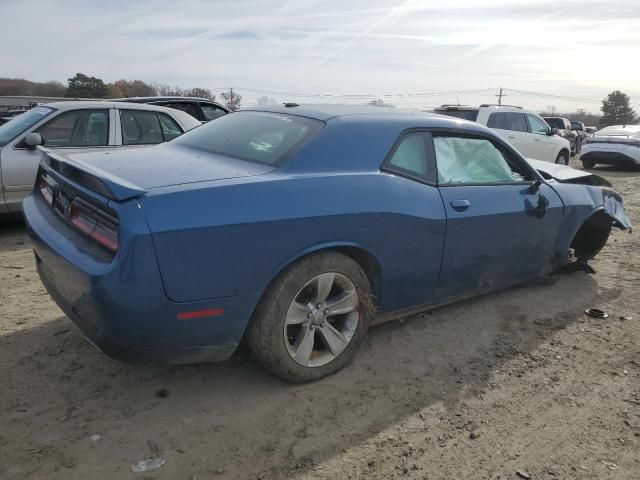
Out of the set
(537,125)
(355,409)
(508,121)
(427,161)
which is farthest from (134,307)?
(537,125)

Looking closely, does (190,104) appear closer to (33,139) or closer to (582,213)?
(33,139)

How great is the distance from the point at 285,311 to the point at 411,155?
4.39 feet

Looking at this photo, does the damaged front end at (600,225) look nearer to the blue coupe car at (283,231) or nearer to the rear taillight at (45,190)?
the blue coupe car at (283,231)

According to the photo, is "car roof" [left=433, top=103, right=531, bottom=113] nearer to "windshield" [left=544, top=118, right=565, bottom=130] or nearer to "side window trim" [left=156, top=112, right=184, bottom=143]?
"side window trim" [left=156, top=112, right=184, bottom=143]

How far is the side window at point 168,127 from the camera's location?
6895mm

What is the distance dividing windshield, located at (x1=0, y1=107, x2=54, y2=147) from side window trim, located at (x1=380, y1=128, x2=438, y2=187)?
4.69m

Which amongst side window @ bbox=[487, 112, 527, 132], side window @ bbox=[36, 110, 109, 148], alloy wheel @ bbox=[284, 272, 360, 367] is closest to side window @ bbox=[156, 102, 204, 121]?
side window @ bbox=[36, 110, 109, 148]

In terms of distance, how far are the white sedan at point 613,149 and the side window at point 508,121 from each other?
16.1ft

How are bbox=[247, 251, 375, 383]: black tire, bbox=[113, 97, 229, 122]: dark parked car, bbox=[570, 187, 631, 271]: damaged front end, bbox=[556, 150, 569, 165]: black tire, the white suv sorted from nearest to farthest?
bbox=[247, 251, 375, 383]: black tire < bbox=[570, 187, 631, 271]: damaged front end < bbox=[113, 97, 229, 122]: dark parked car < the white suv < bbox=[556, 150, 569, 165]: black tire

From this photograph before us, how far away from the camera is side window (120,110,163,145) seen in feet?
21.2

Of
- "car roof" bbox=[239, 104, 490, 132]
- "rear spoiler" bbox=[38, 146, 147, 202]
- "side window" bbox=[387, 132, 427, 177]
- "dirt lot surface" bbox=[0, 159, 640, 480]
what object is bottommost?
"dirt lot surface" bbox=[0, 159, 640, 480]

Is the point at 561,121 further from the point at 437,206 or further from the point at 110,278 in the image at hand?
the point at 110,278

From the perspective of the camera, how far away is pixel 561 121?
24406mm

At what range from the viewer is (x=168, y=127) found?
6.95 m
